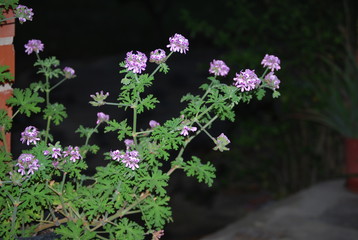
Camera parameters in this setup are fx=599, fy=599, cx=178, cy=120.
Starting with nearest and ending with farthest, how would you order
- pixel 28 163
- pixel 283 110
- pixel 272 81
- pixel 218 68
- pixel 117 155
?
pixel 28 163
pixel 117 155
pixel 272 81
pixel 218 68
pixel 283 110

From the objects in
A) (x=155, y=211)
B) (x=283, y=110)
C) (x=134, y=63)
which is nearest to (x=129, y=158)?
(x=155, y=211)

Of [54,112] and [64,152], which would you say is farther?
[54,112]

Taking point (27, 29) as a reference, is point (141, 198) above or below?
below

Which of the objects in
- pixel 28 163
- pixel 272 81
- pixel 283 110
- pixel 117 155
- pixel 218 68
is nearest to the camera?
pixel 28 163

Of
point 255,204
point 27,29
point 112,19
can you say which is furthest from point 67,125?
point 112,19

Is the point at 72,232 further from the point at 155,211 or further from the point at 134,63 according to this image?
the point at 134,63

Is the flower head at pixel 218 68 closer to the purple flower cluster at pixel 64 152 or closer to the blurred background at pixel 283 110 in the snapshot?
the purple flower cluster at pixel 64 152

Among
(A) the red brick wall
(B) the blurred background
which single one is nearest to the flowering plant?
(A) the red brick wall

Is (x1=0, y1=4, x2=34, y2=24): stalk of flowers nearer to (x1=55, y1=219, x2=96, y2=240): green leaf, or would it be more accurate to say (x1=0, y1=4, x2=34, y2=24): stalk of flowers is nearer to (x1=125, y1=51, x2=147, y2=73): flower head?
(x1=125, y1=51, x2=147, y2=73): flower head

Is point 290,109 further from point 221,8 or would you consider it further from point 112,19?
point 112,19

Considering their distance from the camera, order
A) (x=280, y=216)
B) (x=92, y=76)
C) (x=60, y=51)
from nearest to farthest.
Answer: (x=280, y=216)
(x=92, y=76)
(x=60, y=51)

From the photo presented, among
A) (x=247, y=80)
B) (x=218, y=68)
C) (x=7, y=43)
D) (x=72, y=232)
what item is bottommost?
(x=72, y=232)
